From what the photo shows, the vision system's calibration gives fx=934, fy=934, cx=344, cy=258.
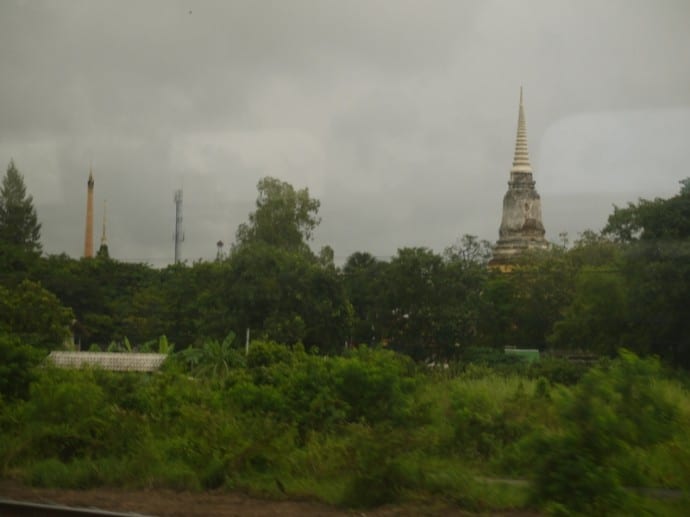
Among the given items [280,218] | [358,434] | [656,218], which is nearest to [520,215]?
[280,218]

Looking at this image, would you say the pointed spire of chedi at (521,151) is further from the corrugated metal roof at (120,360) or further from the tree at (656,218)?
the corrugated metal roof at (120,360)

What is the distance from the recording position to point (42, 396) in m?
16.0

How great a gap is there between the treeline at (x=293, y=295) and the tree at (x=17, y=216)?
0.08 m

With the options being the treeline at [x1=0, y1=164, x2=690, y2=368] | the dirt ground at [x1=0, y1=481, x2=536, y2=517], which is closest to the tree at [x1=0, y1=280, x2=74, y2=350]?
the treeline at [x1=0, y1=164, x2=690, y2=368]

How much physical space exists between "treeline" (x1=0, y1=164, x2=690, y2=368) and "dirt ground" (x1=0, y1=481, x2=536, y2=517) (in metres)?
15.7

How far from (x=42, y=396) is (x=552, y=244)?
34920 millimetres

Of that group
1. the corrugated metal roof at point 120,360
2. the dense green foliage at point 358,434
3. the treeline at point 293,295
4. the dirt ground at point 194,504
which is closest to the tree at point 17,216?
the treeline at point 293,295

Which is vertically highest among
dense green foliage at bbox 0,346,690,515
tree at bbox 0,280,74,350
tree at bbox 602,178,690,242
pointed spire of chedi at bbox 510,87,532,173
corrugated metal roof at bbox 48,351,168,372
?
pointed spire of chedi at bbox 510,87,532,173

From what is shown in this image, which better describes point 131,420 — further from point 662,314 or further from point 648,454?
point 662,314

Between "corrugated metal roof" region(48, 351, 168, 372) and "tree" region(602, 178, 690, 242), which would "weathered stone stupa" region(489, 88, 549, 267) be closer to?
"tree" region(602, 178, 690, 242)

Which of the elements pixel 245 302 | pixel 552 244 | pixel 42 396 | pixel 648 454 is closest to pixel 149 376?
pixel 42 396

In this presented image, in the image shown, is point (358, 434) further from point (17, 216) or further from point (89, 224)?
point (17, 216)

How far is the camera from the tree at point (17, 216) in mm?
29656

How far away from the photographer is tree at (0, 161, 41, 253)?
1168 inches
